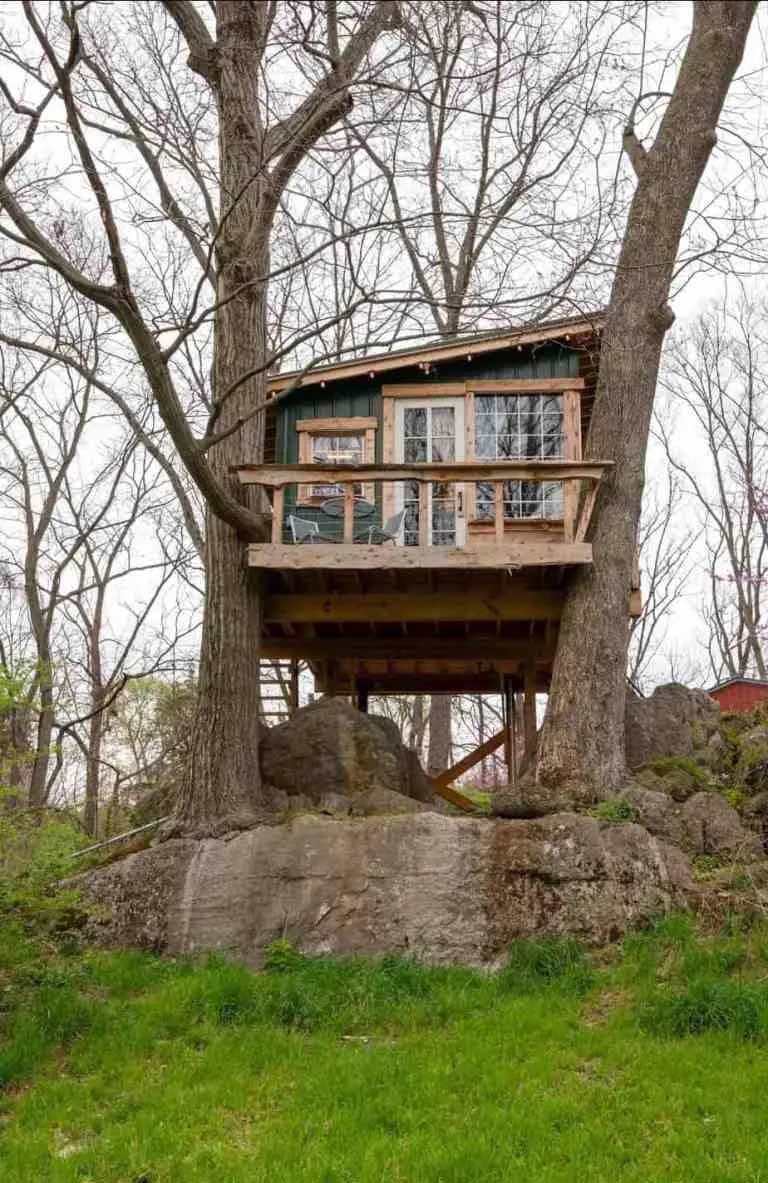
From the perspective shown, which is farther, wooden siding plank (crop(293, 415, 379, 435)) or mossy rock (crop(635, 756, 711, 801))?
wooden siding plank (crop(293, 415, 379, 435))

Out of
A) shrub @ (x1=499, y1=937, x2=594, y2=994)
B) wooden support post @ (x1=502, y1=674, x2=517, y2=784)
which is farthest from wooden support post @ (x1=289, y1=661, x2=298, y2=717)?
shrub @ (x1=499, y1=937, x2=594, y2=994)

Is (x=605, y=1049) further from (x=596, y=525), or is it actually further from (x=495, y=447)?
(x=495, y=447)

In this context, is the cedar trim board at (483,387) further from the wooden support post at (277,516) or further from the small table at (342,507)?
the wooden support post at (277,516)

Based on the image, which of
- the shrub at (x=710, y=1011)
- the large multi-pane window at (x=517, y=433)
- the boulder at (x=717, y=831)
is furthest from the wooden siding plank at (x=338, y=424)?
the shrub at (x=710, y=1011)

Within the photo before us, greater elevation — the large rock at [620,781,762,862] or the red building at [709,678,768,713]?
Result: the red building at [709,678,768,713]

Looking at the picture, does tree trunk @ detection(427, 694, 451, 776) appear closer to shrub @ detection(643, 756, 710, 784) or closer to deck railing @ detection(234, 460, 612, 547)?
shrub @ detection(643, 756, 710, 784)

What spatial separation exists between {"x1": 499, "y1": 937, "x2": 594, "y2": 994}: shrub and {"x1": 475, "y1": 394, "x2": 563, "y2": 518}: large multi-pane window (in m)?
5.30

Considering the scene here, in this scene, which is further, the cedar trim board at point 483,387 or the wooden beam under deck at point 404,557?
the cedar trim board at point 483,387

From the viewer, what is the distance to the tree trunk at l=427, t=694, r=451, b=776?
59.8 ft

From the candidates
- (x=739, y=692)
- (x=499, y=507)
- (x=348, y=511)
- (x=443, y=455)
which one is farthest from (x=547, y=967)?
(x=739, y=692)

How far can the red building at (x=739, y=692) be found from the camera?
15.1m

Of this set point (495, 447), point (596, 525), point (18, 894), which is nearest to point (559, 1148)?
point (18, 894)

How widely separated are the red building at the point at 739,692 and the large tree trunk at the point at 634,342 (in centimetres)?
579

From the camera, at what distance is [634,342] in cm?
1075
